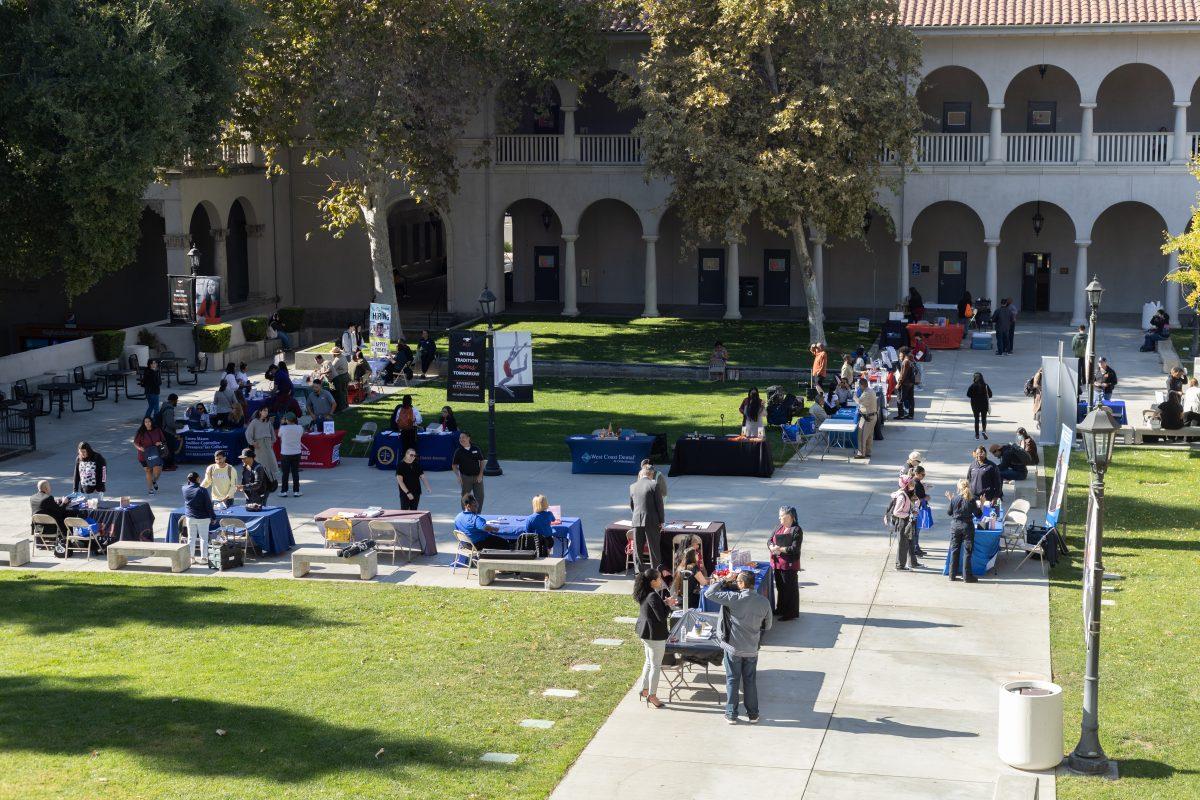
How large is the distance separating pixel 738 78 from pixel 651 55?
9.17ft

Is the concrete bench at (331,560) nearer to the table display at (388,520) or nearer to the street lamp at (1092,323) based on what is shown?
the table display at (388,520)

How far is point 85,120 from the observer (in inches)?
1073

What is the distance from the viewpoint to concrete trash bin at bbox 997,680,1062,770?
12867 mm

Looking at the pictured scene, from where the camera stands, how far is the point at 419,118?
132ft

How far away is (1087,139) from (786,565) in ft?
100

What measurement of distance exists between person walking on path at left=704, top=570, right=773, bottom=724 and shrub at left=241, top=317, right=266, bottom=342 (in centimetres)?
3022

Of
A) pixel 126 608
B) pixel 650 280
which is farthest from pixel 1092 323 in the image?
pixel 650 280

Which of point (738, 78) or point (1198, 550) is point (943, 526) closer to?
point (1198, 550)

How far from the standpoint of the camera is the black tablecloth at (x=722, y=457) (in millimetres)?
25891

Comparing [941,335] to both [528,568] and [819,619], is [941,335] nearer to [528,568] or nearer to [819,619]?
[528,568]

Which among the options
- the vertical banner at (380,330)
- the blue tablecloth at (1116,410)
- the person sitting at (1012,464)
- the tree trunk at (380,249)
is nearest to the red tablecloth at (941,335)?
the blue tablecloth at (1116,410)

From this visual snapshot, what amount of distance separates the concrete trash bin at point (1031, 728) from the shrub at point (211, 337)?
30.2 m

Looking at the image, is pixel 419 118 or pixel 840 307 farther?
pixel 840 307

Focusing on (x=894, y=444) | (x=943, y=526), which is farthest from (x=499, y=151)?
(x=943, y=526)
